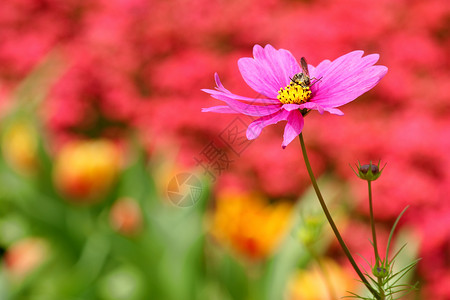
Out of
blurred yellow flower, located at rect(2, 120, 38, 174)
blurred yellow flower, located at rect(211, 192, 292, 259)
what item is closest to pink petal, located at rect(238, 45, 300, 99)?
blurred yellow flower, located at rect(211, 192, 292, 259)

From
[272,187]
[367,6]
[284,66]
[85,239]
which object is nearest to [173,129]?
[272,187]

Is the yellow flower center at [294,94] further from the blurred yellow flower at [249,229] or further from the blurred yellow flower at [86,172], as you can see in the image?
the blurred yellow flower at [86,172]

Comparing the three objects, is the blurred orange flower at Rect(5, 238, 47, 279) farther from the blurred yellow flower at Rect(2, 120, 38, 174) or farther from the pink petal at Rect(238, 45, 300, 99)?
the pink petal at Rect(238, 45, 300, 99)

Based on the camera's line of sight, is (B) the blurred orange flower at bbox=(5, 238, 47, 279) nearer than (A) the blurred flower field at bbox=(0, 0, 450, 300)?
No

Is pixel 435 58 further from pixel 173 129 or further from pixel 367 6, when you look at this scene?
pixel 173 129

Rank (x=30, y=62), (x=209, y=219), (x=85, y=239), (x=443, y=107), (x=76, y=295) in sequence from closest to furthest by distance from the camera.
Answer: (x=76, y=295) < (x=209, y=219) < (x=85, y=239) < (x=443, y=107) < (x=30, y=62)

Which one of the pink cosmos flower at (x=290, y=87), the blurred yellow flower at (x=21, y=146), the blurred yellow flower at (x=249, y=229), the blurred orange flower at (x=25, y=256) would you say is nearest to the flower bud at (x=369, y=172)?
the pink cosmos flower at (x=290, y=87)

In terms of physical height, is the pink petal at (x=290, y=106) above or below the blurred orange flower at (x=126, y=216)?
above

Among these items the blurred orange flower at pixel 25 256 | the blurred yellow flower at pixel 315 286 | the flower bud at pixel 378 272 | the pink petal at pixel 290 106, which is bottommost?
the blurred orange flower at pixel 25 256
